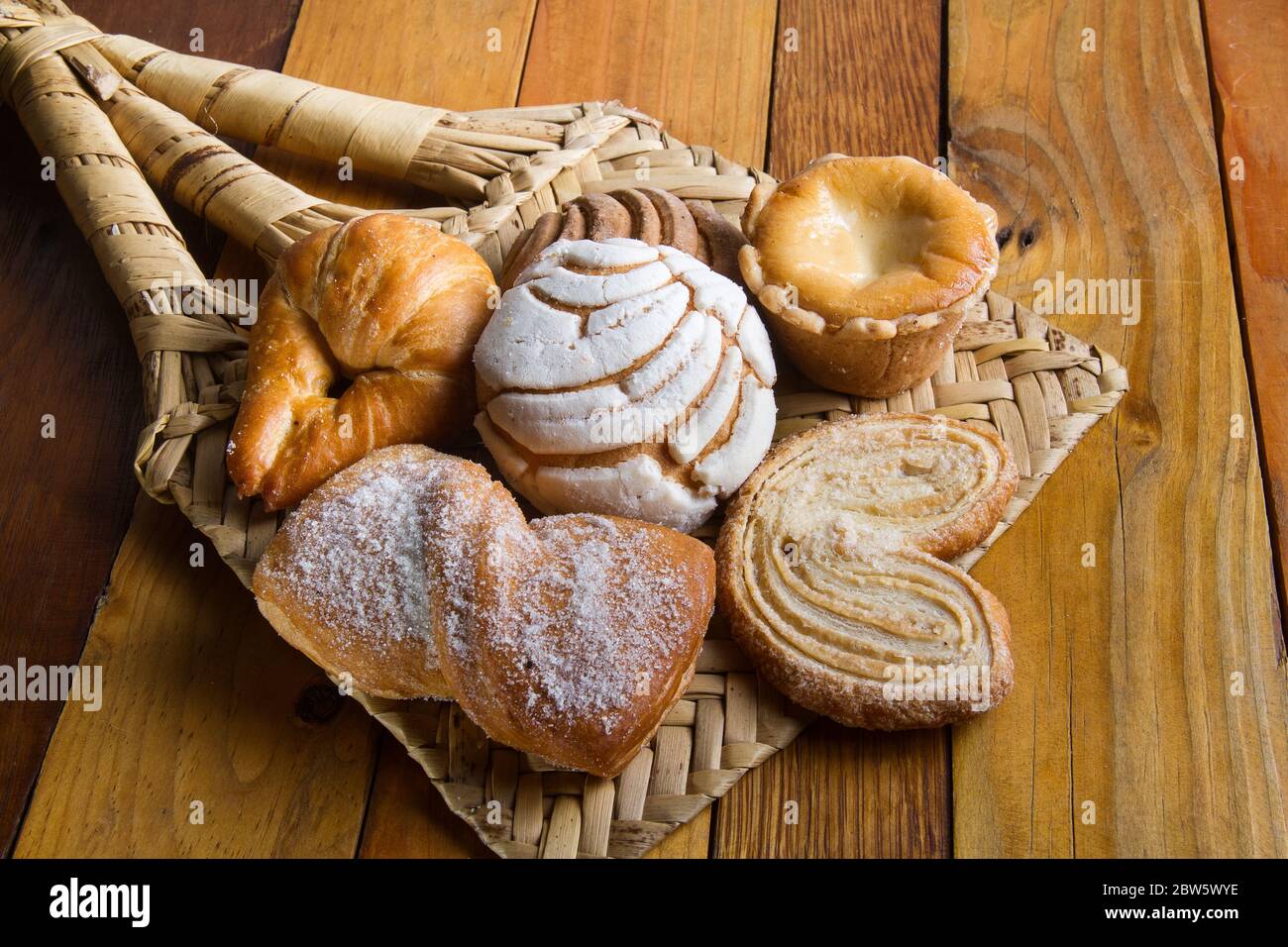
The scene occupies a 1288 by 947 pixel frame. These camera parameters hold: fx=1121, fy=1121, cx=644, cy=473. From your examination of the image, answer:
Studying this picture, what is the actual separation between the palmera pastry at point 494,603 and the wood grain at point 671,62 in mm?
1101

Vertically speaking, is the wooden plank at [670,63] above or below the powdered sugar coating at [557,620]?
above

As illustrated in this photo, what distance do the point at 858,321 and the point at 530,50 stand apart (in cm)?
123

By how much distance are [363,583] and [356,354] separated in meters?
0.38

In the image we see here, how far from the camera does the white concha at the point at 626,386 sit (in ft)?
5.03

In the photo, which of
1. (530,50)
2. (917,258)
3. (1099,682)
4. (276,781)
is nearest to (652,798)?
(276,781)

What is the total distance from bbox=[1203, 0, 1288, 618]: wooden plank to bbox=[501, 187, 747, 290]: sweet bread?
900 millimetres

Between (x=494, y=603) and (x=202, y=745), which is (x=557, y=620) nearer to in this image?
(x=494, y=603)

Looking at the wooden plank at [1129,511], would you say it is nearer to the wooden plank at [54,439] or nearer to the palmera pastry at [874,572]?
the palmera pastry at [874,572]

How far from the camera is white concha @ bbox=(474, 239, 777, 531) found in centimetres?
153
